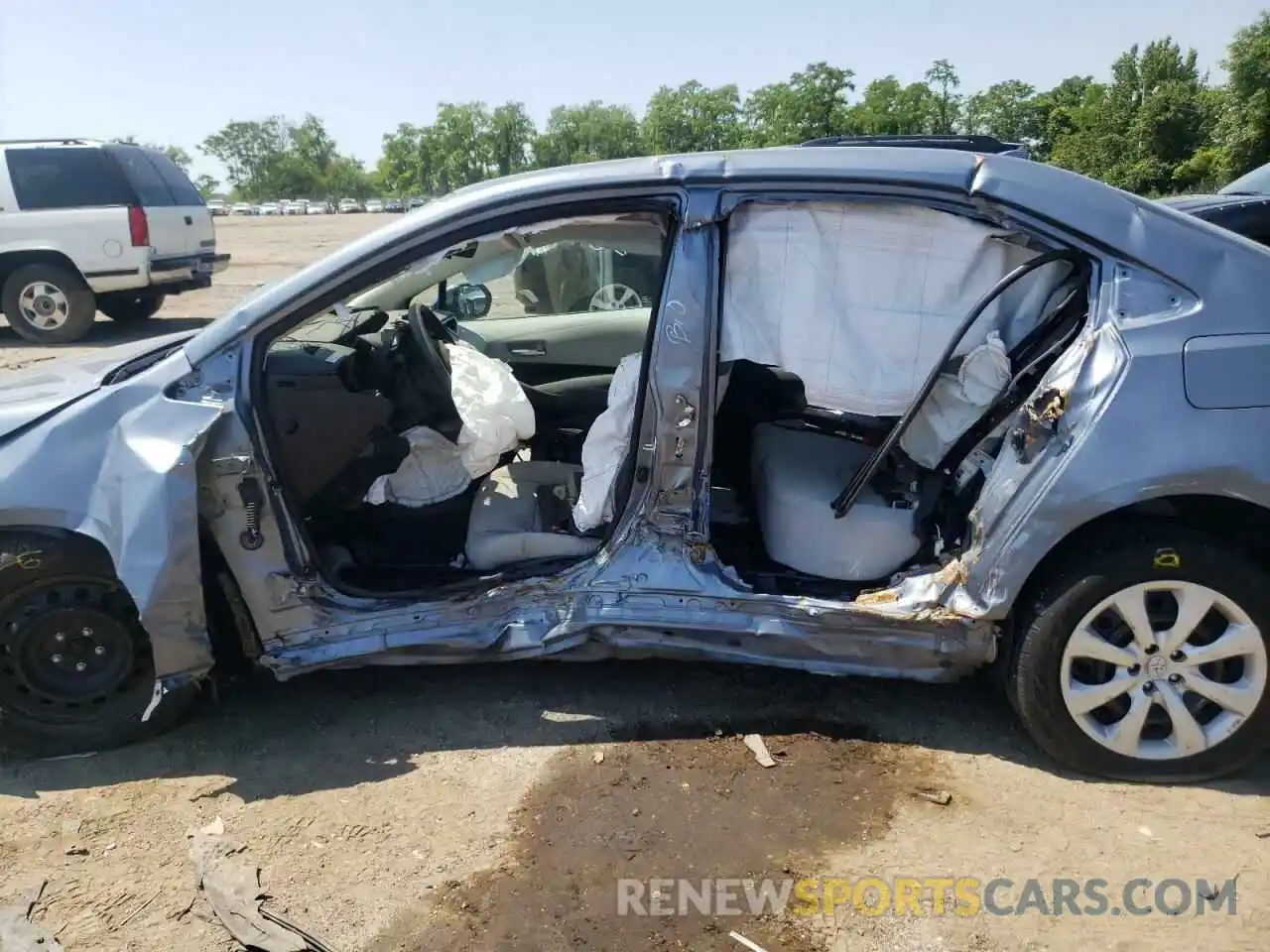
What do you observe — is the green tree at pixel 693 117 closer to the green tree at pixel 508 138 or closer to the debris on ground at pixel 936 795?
the green tree at pixel 508 138

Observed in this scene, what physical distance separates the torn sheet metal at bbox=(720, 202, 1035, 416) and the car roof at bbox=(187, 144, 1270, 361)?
104 millimetres

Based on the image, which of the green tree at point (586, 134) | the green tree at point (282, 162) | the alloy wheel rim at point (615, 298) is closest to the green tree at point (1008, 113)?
the green tree at point (586, 134)

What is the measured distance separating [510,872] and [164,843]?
A: 101 cm

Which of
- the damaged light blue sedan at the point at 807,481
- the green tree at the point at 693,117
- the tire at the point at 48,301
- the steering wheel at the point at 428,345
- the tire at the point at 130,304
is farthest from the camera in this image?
the green tree at the point at 693,117

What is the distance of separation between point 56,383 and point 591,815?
7.52 ft

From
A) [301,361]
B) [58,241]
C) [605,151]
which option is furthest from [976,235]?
[605,151]

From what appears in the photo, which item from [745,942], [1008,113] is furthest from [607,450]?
[1008,113]

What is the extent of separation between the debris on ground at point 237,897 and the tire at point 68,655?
1.78 feet

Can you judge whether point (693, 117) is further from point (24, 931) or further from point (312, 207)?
point (24, 931)

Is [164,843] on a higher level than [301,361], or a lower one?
lower

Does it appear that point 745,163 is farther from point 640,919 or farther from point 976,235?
point 640,919

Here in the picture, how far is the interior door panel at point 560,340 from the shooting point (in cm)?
460

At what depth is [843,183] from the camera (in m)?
2.79

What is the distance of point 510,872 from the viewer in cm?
253
